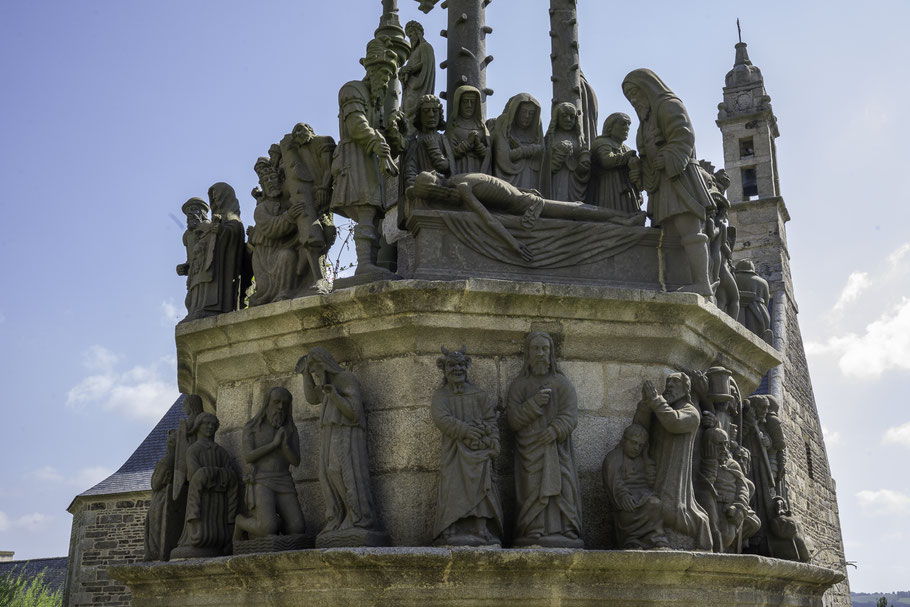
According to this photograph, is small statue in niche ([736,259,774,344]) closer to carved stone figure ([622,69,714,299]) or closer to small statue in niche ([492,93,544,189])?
carved stone figure ([622,69,714,299])

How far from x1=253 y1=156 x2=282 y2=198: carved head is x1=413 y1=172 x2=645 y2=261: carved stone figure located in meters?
1.30

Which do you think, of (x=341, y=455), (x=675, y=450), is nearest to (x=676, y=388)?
(x=675, y=450)

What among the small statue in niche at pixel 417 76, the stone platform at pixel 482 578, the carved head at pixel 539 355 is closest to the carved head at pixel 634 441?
the carved head at pixel 539 355

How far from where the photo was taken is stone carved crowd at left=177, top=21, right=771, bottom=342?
7.75m

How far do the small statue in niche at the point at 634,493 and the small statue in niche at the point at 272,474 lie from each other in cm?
220

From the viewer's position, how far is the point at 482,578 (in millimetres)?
6281

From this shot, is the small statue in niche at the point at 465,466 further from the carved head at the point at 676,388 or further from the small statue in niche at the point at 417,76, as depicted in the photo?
the small statue in niche at the point at 417,76

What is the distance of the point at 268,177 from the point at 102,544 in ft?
53.7

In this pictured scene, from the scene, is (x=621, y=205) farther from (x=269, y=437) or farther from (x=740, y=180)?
(x=740, y=180)

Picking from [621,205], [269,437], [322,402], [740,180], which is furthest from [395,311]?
[740,180]

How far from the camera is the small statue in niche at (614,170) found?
27.4 ft

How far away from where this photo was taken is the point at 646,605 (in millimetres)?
6473

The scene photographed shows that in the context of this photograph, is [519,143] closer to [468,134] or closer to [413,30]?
[468,134]

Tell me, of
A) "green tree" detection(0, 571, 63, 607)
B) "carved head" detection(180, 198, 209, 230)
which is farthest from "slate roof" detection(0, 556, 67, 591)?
"carved head" detection(180, 198, 209, 230)
